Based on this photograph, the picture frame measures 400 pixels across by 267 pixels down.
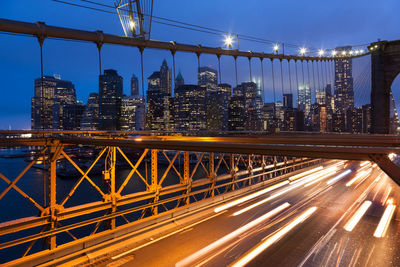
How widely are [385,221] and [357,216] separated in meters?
1.14

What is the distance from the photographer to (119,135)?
11.3 metres

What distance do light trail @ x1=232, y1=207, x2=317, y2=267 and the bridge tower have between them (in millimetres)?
12084

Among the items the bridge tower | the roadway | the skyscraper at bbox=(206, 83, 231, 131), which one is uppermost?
the skyscraper at bbox=(206, 83, 231, 131)

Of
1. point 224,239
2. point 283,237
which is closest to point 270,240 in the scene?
point 283,237

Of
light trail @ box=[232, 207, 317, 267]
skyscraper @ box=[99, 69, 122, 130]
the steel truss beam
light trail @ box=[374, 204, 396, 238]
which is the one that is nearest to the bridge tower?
light trail @ box=[374, 204, 396, 238]

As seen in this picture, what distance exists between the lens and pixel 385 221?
11.7 metres

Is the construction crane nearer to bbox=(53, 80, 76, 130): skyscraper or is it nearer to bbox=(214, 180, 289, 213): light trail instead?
bbox=(214, 180, 289, 213): light trail

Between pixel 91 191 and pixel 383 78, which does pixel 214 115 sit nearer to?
pixel 91 191

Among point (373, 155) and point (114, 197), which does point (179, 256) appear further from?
point (373, 155)

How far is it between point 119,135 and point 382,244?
458 inches

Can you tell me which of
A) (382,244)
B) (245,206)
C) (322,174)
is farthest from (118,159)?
(382,244)

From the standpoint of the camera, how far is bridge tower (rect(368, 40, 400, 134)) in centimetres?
1956

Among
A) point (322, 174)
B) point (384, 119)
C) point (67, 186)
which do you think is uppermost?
point (384, 119)

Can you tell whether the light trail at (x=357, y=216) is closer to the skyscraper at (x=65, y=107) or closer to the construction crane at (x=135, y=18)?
the construction crane at (x=135, y=18)
